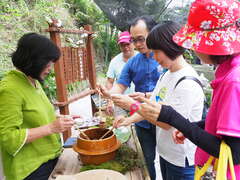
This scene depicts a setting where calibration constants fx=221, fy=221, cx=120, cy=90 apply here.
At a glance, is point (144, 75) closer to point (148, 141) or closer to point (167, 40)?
point (148, 141)

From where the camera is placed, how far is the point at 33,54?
1374mm

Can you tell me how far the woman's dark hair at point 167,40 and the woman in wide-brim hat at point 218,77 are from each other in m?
0.39

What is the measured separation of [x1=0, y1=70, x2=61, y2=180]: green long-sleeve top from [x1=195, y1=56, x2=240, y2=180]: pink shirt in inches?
40.5

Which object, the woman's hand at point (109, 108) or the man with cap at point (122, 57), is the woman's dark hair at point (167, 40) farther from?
the man with cap at point (122, 57)

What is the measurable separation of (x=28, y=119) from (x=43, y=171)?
1.16ft

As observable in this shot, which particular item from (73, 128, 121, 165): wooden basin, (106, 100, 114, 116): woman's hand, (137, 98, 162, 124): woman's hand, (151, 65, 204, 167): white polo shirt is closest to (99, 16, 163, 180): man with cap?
(106, 100, 114, 116): woman's hand

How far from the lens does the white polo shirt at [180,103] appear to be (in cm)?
124

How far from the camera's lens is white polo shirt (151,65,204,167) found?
124 centimetres

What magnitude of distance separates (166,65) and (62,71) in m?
1.38

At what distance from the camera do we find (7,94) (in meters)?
1.27

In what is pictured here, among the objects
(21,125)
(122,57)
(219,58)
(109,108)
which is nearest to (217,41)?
(219,58)

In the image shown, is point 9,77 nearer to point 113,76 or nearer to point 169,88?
point 169,88

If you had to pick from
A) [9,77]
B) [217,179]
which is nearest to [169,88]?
[217,179]

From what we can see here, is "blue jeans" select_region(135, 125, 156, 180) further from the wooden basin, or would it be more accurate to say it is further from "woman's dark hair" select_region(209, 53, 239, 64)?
"woman's dark hair" select_region(209, 53, 239, 64)
